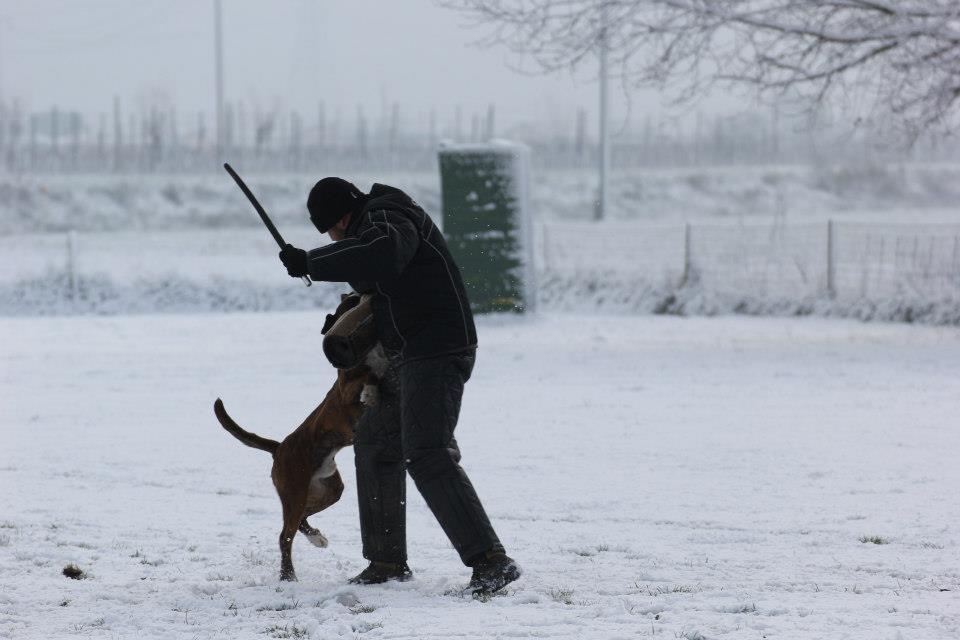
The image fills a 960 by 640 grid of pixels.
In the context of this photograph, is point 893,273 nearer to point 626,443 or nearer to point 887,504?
point 626,443

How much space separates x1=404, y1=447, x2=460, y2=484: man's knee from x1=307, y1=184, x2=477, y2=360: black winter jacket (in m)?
0.34

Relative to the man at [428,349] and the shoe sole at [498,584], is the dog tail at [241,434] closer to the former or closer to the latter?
the man at [428,349]

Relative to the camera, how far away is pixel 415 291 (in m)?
4.55

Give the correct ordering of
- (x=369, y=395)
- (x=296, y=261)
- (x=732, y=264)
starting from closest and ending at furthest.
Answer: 1. (x=296, y=261)
2. (x=369, y=395)
3. (x=732, y=264)

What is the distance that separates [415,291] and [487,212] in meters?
10.5

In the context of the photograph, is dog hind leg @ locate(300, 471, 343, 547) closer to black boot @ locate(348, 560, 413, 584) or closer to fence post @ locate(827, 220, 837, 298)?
black boot @ locate(348, 560, 413, 584)

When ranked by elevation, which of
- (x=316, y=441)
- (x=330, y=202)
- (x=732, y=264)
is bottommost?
(x=732, y=264)

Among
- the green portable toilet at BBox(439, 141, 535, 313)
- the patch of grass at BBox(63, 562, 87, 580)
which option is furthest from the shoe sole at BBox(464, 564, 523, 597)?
the green portable toilet at BBox(439, 141, 535, 313)

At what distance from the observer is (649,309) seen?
54.3ft

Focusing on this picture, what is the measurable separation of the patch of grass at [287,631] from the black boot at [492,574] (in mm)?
694

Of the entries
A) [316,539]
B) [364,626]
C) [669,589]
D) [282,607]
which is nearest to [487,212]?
[316,539]

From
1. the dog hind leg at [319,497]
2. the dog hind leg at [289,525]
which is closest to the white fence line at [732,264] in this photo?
the dog hind leg at [319,497]

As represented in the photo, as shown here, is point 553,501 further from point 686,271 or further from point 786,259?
point 786,259

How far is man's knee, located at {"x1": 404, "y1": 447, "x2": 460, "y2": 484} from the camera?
4547 mm
